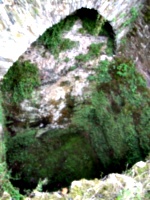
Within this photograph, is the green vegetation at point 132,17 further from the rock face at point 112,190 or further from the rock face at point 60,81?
the rock face at point 112,190

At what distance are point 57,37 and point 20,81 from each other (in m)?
1.01

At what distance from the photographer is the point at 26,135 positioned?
5.95 metres

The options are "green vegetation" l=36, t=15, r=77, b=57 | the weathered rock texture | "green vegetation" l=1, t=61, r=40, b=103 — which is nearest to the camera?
the weathered rock texture

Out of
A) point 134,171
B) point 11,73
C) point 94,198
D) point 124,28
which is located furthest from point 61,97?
point 94,198

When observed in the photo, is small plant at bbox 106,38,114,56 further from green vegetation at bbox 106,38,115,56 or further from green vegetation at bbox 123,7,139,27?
green vegetation at bbox 123,7,139,27

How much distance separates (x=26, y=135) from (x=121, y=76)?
2.22m

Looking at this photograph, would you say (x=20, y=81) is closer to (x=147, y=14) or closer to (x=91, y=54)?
(x=91, y=54)

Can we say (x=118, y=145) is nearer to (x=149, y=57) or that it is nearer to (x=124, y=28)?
(x=149, y=57)

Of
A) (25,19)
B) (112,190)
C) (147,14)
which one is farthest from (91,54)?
(112,190)

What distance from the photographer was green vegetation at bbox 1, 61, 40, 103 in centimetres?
505

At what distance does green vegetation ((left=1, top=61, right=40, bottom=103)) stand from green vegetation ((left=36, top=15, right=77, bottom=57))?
45 centimetres

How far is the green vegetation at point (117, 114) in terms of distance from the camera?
5570 millimetres

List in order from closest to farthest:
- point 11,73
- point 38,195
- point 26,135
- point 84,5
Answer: point 38,195 → point 84,5 → point 11,73 → point 26,135

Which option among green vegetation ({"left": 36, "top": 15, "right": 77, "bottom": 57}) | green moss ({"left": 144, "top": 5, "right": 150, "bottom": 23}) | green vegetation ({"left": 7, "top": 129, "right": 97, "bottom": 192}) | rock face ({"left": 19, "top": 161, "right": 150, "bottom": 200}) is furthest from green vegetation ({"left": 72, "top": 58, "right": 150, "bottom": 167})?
rock face ({"left": 19, "top": 161, "right": 150, "bottom": 200})
